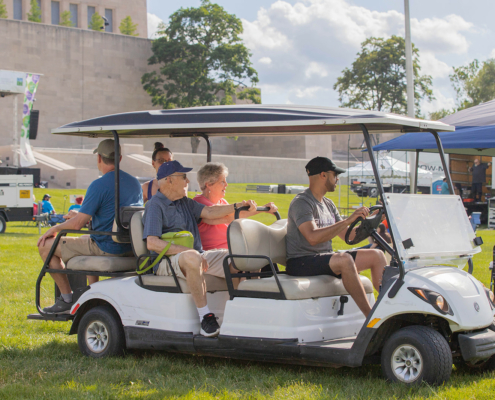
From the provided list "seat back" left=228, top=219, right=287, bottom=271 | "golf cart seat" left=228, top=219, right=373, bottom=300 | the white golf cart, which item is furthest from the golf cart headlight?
"seat back" left=228, top=219, right=287, bottom=271

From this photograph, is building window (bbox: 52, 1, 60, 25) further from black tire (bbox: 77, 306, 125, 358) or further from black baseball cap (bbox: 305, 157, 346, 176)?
black baseball cap (bbox: 305, 157, 346, 176)

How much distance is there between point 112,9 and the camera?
60.9 m

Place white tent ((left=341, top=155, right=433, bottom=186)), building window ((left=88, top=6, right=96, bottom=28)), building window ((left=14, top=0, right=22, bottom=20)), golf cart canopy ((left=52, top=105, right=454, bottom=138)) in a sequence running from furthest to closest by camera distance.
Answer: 1. building window ((left=88, top=6, right=96, bottom=28))
2. building window ((left=14, top=0, right=22, bottom=20))
3. white tent ((left=341, top=155, right=433, bottom=186))
4. golf cart canopy ((left=52, top=105, right=454, bottom=138))

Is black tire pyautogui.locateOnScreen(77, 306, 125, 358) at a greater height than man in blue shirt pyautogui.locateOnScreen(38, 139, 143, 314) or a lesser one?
lesser

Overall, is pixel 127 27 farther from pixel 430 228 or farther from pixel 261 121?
pixel 430 228

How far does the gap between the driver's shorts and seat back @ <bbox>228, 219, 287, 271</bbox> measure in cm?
21

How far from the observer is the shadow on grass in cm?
393

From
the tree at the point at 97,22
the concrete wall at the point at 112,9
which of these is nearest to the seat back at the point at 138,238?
the tree at the point at 97,22

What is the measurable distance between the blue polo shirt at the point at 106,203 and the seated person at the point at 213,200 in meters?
0.62

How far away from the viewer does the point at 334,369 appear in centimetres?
464

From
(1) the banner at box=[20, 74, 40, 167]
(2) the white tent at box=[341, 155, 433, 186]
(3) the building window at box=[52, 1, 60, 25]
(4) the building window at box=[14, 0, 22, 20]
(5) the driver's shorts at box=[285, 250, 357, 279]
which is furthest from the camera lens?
(3) the building window at box=[52, 1, 60, 25]

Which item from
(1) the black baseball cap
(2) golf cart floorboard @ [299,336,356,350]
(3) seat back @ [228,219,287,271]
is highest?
(1) the black baseball cap

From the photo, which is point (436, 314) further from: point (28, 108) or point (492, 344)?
point (28, 108)

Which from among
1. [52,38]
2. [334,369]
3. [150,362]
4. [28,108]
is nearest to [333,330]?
[334,369]
